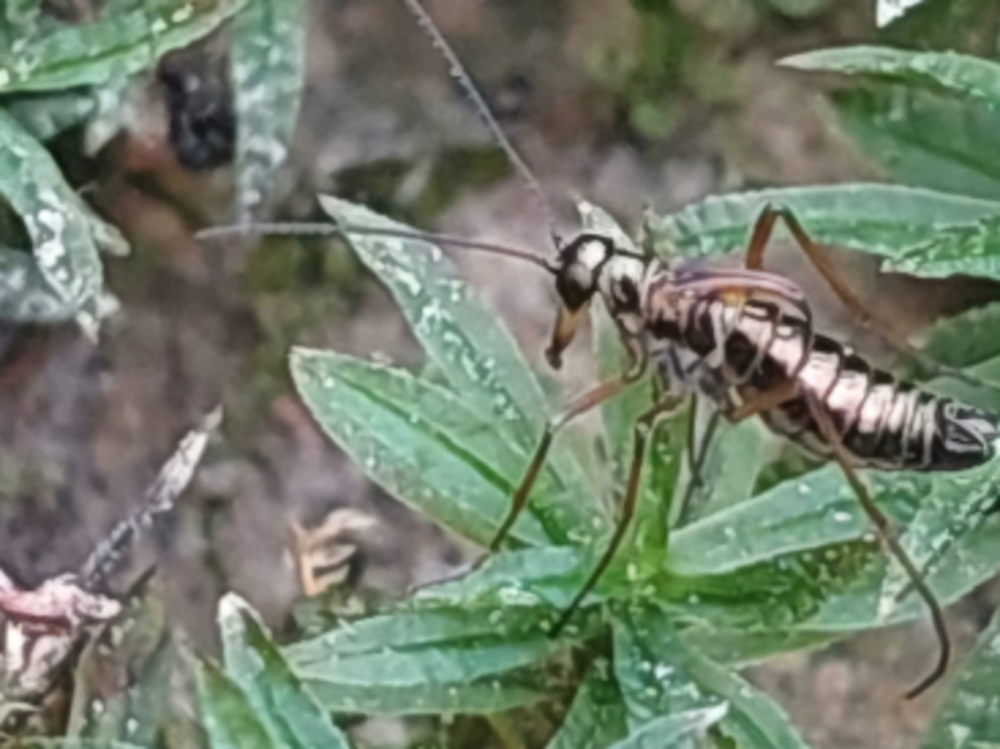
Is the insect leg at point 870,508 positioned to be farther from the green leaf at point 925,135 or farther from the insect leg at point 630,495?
the green leaf at point 925,135

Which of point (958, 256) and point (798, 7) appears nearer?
point (958, 256)

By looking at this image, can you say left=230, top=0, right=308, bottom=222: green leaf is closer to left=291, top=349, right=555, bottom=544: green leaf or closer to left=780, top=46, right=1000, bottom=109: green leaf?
left=291, top=349, right=555, bottom=544: green leaf

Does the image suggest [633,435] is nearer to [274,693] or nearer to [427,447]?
[427,447]

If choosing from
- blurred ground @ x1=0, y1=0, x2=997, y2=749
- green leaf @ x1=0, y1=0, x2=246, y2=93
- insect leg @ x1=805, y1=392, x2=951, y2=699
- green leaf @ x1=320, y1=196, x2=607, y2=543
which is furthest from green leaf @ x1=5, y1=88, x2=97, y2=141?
insect leg @ x1=805, y1=392, x2=951, y2=699

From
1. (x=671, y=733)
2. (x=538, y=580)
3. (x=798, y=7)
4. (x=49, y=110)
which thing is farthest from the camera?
(x=798, y=7)

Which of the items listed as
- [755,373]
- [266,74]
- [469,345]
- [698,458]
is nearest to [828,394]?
[755,373]

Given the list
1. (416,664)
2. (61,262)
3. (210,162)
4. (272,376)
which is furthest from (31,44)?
(416,664)
